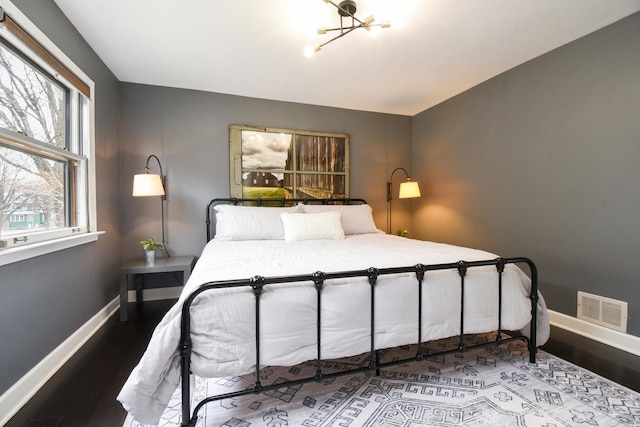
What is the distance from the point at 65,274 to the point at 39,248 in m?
0.45

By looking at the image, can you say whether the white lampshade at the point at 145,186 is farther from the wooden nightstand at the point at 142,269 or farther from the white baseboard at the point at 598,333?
the white baseboard at the point at 598,333

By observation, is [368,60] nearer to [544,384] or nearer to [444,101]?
[444,101]

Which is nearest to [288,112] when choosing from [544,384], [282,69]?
[282,69]

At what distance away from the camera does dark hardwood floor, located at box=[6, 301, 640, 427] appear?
4.59ft

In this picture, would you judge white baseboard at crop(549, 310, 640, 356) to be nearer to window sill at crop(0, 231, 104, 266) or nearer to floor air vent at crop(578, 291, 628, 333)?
floor air vent at crop(578, 291, 628, 333)

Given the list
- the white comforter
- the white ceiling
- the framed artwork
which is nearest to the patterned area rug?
the white comforter

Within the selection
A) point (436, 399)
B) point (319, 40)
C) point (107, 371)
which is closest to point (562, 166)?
point (436, 399)

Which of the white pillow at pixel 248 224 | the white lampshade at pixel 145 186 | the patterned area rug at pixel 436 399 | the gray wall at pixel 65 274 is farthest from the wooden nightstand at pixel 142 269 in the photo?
the patterned area rug at pixel 436 399

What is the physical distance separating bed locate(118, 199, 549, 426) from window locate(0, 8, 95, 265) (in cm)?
101

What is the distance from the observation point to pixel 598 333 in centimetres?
220

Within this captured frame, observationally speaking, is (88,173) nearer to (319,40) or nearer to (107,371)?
(107,371)

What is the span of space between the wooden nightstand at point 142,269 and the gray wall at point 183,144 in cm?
30

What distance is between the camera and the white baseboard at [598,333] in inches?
79.6

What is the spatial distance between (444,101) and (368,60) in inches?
62.7
